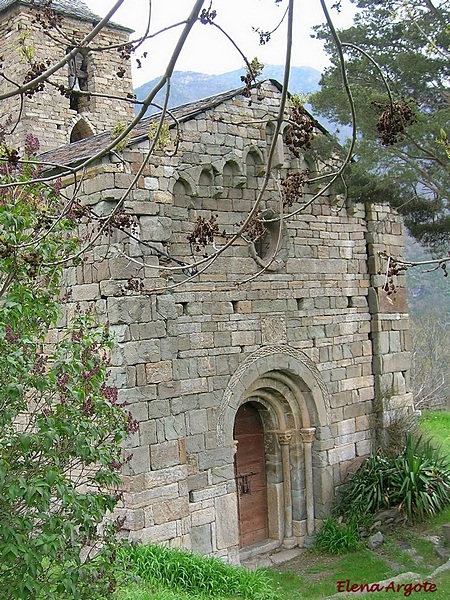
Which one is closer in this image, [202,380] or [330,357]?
[202,380]

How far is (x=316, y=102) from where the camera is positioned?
366 inches

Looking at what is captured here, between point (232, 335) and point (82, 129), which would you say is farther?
point (82, 129)

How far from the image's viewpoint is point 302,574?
29.1ft

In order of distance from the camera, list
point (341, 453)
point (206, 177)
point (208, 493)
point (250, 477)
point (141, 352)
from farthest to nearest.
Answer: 1. point (341, 453)
2. point (250, 477)
3. point (206, 177)
4. point (208, 493)
5. point (141, 352)

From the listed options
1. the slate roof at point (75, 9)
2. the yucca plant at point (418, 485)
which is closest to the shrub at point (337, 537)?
the yucca plant at point (418, 485)

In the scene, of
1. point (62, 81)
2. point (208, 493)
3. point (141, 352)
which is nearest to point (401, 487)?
point (208, 493)

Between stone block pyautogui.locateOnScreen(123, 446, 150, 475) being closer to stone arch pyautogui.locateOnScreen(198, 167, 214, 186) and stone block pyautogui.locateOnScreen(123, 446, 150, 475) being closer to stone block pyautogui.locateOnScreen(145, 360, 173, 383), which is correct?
stone block pyautogui.locateOnScreen(145, 360, 173, 383)

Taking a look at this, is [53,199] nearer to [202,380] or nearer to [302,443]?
[202,380]

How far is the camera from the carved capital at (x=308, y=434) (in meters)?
9.73

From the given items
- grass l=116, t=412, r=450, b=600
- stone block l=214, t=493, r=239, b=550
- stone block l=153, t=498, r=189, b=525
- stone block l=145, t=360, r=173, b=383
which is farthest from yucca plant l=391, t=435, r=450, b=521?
stone block l=145, t=360, r=173, b=383

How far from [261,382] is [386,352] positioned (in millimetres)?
2301

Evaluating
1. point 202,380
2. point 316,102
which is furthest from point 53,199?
point 316,102

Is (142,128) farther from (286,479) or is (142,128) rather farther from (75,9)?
(75,9)

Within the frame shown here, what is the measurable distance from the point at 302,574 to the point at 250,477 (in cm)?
143
